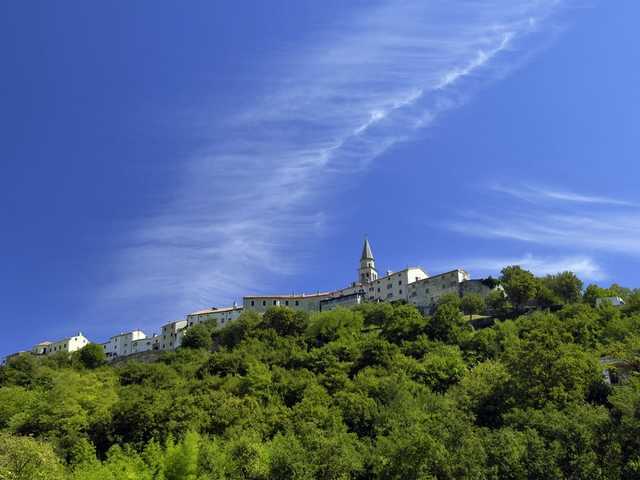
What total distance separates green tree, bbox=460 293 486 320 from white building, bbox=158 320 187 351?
6133 cm

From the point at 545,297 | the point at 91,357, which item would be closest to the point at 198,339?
the point at 91,357

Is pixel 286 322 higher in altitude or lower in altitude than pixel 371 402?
higher

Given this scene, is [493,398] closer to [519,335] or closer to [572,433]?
[572,433]

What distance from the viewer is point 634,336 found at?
65.1 m

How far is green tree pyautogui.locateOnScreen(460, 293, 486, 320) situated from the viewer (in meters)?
102

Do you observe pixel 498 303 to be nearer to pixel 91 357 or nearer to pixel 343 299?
pixel 343 299

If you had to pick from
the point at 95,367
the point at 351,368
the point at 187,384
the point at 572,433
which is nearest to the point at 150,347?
the point at 95,367

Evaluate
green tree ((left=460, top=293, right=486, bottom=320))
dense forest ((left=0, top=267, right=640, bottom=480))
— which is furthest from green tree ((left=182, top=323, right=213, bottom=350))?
green tree ((left=460, top=293, right=486, bottom=320))

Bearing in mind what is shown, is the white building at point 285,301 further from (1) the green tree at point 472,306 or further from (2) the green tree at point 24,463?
(2) the green tree at point 24,463

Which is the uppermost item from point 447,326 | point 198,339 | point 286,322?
point 286,322

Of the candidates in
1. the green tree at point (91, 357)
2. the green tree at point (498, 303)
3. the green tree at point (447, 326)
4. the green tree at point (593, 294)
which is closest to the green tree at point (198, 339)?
the green tree at point (91, 357)

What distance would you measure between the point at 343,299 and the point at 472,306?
34970 millimetres

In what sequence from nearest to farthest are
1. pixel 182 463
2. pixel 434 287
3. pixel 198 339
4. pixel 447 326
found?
pixel 182 463 < pixel 447 326 < pixel 198 339 < pixel 434 287

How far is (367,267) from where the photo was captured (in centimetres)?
15350
